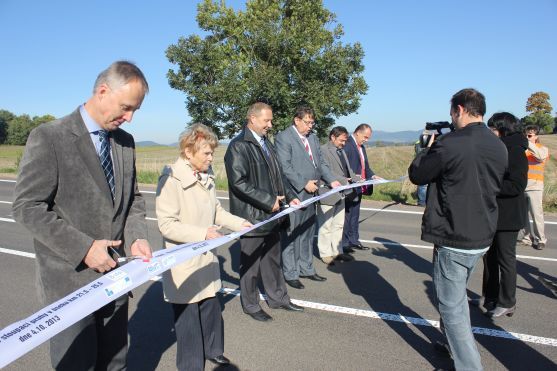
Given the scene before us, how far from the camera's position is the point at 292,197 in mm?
5121

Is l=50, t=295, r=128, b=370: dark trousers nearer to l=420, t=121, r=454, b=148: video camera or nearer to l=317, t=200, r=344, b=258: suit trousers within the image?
l=420, t=121, r=454, b=148: video camera

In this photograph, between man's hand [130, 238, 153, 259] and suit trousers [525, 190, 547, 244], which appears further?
suit trousers [525, 190, 547, 244]

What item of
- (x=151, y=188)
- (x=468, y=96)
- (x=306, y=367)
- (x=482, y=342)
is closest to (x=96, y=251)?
(x=306, y=367)

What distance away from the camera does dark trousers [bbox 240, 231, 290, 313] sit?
4527mm

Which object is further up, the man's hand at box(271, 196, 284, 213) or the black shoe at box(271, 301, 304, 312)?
the man's hand at box(271, 196, 284, 213)

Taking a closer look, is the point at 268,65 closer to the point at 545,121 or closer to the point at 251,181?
the point at 251,181

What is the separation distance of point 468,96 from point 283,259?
3.32 metres

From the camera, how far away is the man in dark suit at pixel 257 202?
14.4 ft

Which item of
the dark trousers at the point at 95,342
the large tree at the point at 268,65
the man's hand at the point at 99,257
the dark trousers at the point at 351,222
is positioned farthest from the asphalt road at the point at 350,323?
the large tree at the point at 268,65

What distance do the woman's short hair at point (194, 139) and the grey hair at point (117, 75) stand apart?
992 millimetres

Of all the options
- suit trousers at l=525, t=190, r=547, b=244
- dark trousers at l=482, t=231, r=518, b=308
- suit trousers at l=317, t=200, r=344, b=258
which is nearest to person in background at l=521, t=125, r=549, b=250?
suit trousers at l=525, t=190, r=547, b=244

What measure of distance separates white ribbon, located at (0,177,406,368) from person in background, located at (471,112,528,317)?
10.7 ft

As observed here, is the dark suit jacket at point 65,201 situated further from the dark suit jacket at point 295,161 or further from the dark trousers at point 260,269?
the dark suit jacket at point 295,161

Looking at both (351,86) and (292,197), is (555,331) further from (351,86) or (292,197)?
(351,86)
